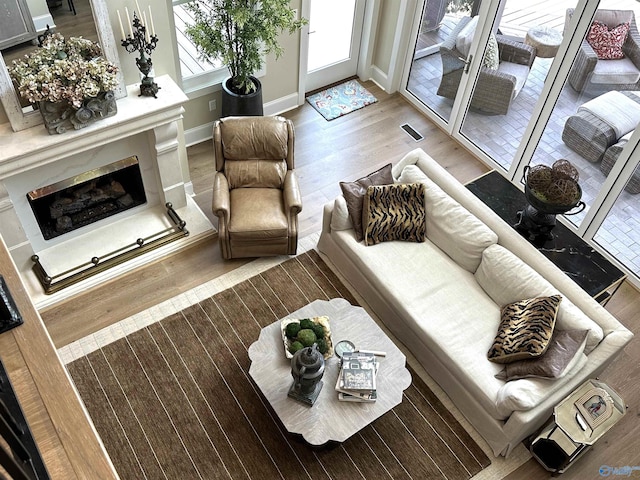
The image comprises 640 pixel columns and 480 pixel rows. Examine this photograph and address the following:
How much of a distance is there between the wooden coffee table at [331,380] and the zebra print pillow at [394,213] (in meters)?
0.72

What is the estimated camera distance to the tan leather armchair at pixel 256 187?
477 centimetres

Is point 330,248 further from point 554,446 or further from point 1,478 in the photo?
point 1,478

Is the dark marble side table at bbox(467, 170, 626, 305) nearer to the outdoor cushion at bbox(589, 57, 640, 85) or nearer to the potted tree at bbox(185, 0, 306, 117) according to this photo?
the outdoor cushion at bbox(589, 57, 640, 85)

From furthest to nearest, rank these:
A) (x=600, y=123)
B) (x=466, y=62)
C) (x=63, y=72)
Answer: (x=466, y=62) < (x=600, y=123) < (x=63, y=72)

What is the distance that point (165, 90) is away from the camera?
4.62m

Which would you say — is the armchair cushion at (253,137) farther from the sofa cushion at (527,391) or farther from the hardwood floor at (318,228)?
the sofa cushion at (527,391)

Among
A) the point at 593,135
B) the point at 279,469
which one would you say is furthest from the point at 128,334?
the point at 593,135

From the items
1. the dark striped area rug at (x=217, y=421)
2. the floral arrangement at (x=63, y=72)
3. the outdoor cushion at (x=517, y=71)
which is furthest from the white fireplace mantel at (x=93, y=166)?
the outdoor cushion at (x=517, y=71)

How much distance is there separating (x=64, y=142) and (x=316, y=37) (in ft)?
10.1

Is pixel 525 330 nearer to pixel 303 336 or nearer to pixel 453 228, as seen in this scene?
pixel 453 228

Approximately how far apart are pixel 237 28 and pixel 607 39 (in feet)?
9.54

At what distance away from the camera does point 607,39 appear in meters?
4.67

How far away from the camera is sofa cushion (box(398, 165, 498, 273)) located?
14.9 ft

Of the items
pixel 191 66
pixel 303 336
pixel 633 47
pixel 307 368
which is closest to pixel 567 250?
pixel 633 47
